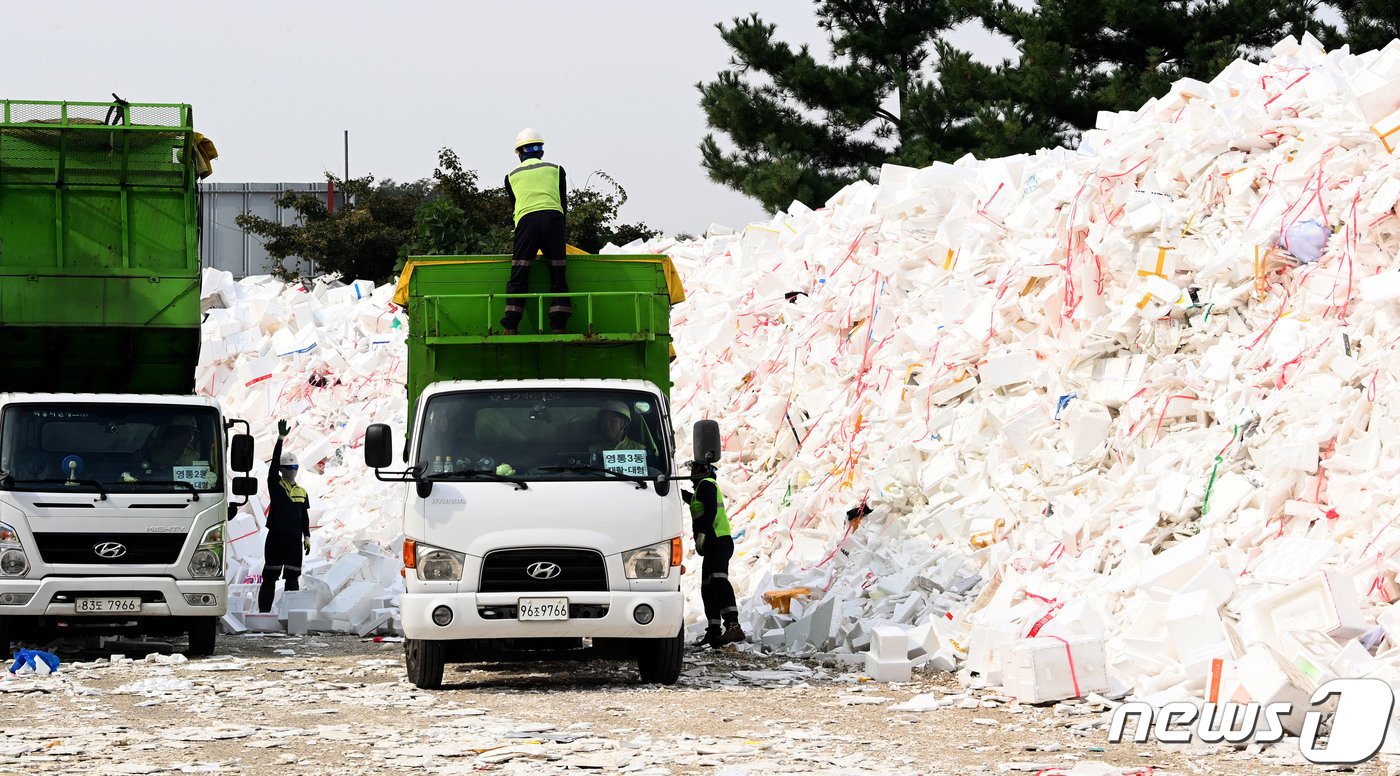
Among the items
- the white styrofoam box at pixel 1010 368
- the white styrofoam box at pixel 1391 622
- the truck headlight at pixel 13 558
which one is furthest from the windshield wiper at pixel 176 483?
the white styrofoam box at pixel 1391 622

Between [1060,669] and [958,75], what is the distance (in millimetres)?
27847

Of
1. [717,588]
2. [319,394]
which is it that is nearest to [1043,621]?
[717,588]

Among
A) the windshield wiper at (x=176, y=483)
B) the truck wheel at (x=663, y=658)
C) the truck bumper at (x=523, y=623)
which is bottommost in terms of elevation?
the truck wheel at (x=663, y=658)

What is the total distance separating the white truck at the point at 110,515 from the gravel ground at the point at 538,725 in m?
0.52

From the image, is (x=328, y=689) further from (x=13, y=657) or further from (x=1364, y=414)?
(x=1364, y=414)

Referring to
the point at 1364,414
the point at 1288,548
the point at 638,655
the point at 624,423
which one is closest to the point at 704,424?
the point at 624,423

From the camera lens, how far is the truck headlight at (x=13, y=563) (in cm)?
1285

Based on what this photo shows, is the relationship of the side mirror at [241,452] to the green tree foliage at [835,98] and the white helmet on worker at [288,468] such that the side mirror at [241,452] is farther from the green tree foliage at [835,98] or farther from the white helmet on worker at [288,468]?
the green tree foliage at [835,98]

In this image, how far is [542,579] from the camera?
11.1 m

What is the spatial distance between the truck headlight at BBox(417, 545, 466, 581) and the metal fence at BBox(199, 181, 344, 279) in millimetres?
39270

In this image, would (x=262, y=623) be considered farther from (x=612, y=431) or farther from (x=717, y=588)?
(x=612, y=431)

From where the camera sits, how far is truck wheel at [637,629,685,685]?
11438mm

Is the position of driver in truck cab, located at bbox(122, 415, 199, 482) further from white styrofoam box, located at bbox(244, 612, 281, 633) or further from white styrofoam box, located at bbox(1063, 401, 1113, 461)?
white styrofoam box, located at bbox(1063, 401, 1113, 461)

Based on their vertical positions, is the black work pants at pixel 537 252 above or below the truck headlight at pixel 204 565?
above
